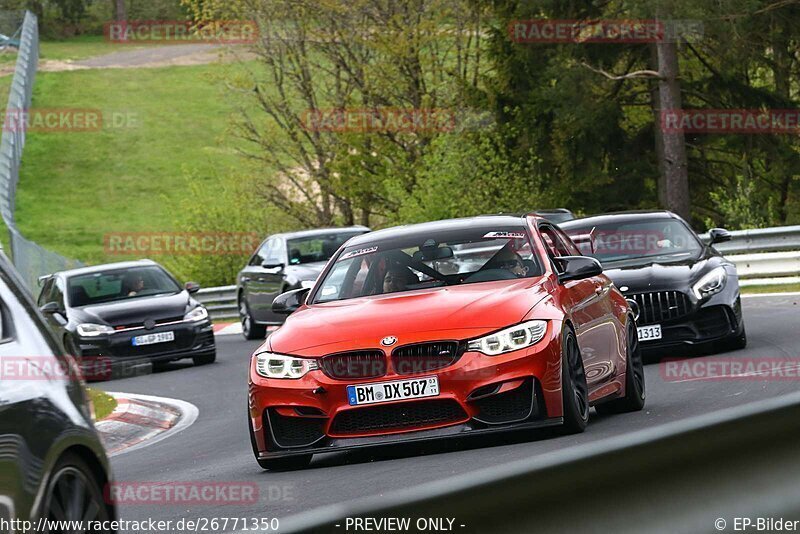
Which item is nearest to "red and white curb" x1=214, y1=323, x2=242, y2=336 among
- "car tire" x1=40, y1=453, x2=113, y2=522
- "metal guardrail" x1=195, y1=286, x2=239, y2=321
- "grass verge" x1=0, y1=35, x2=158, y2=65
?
"metal guardrail" x1=195, y1=286, x2=239, y2=321

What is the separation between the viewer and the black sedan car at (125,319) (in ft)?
71.5

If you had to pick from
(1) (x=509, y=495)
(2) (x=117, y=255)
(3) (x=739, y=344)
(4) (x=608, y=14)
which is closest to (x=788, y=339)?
(3) (x=739, y=344)

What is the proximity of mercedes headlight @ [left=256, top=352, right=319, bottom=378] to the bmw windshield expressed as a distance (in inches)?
41.2

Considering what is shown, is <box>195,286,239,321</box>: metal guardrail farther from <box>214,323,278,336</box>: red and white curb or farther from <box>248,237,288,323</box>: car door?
<box>248,237,288,323</box>: car door

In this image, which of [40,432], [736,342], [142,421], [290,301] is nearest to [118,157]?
[142,421]

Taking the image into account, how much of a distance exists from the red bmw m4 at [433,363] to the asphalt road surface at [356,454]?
0.21 metres

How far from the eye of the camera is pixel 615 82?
41.4 metres

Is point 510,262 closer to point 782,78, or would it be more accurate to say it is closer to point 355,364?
point 355,364

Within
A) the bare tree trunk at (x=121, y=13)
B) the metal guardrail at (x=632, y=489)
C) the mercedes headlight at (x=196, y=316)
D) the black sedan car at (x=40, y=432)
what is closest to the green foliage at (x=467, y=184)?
the mercedes headlight at (x=196, y=316)

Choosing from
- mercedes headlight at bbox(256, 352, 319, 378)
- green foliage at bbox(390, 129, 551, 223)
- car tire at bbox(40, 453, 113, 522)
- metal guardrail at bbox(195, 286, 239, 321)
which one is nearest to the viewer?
car tire at bbox(40, 453, 113, 522)

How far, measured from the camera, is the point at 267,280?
26438 mm

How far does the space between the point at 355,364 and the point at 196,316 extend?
13.3m

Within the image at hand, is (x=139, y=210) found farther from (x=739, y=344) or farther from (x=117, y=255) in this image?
(x=739, y=344)

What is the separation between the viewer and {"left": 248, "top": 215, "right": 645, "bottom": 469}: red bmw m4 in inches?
360
